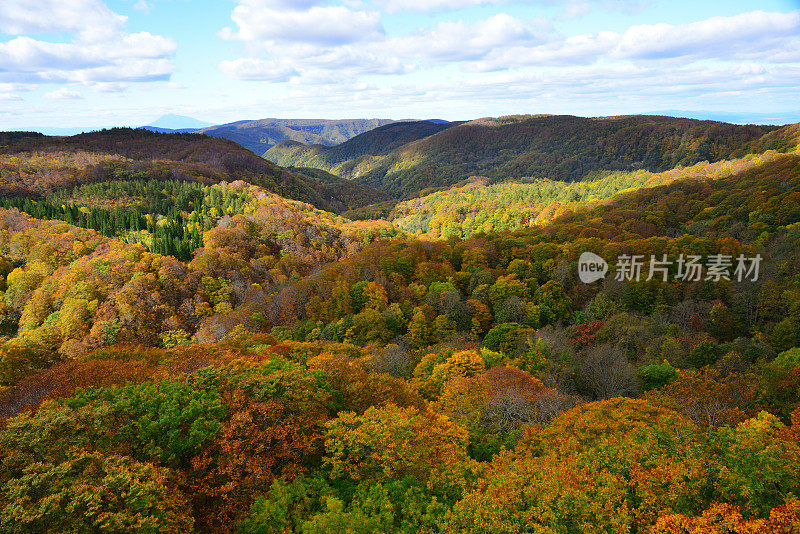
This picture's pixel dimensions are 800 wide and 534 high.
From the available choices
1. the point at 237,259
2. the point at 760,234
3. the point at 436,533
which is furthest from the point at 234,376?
the point at 760,234

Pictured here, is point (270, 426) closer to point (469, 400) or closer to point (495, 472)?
point (495, 472)

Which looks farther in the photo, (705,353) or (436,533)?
(705,353)

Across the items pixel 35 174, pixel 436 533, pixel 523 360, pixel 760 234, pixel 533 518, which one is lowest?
pixel 523 360

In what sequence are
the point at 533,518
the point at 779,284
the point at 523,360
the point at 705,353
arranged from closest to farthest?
1. the point at 533,518
2. the point at 705,353
3. the point at 523,360
4. the point at 779,284

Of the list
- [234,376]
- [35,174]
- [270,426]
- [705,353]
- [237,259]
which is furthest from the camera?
[35,174]

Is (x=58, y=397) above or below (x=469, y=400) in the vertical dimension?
above

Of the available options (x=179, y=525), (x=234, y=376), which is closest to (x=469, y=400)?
(x=234, y=376)
